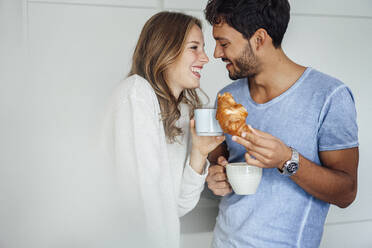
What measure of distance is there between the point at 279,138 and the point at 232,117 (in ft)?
0.78

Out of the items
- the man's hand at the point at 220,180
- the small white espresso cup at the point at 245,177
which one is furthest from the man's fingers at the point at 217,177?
the small white espresso cup at the point at 245,177

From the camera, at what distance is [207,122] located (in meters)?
0.75

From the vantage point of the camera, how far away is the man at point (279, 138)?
77 centimetres

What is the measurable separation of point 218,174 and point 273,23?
44 cm

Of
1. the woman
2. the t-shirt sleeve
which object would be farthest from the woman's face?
the t-shirt sleeve

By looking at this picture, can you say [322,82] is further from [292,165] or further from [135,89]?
[135,89]

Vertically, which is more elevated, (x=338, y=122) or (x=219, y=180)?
(x=338, y=122)

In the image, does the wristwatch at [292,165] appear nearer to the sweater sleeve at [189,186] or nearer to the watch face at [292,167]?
the watch face at [292,167]

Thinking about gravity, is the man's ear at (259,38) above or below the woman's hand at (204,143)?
above

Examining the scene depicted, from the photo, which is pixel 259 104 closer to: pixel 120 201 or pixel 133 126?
pixel 133 126

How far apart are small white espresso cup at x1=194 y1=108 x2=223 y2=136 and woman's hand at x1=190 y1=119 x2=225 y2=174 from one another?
83mm

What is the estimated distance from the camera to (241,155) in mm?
958

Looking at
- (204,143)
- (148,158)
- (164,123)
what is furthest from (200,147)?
(148,158)

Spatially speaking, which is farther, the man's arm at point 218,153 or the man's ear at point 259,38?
the man's arm at point 218,153
